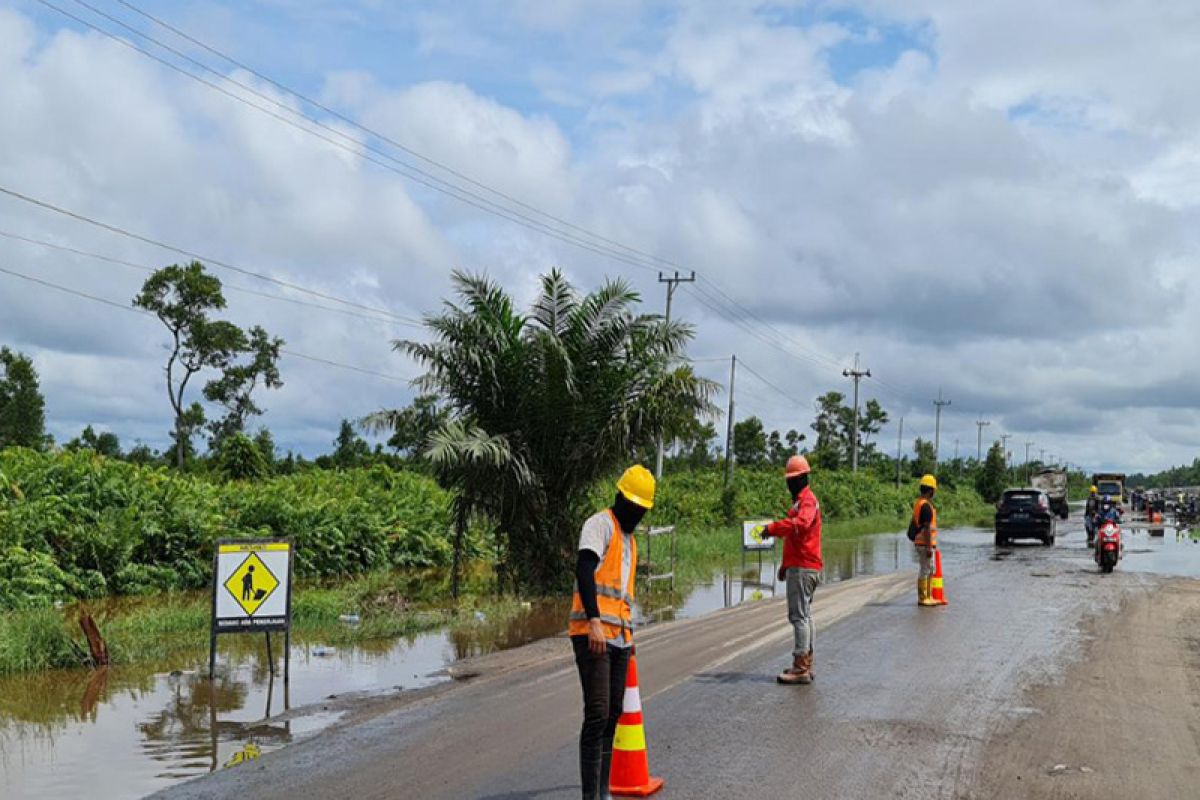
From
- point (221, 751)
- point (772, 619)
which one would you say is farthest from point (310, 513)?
point (221, 751)

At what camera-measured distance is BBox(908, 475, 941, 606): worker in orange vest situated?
14961mm

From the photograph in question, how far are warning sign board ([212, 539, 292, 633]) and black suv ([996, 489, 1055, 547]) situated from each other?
2857 cm

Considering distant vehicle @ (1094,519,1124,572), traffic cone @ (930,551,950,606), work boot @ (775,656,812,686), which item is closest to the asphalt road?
work boot @ (775,656,812,686)

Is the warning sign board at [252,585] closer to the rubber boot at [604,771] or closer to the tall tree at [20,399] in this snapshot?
the rubber boot at [604,771]

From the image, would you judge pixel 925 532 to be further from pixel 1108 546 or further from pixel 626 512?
pixel 626 512

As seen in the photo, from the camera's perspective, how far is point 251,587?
10.7 m

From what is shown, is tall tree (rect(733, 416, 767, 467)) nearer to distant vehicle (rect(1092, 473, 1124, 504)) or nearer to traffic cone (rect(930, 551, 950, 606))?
distant vehicle (rect(1092, 473, 1124, 504))

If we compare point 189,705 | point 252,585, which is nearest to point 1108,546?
point 252,585

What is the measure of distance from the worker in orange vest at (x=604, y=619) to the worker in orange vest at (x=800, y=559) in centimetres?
378

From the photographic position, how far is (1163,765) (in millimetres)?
7453

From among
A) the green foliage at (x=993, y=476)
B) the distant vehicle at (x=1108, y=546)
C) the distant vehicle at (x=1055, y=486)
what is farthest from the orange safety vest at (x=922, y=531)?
the green foliage at (x=993, y=476)

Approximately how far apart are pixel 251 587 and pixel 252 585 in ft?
0.07

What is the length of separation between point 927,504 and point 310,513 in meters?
12.5

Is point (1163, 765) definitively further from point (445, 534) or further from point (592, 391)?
point (445, 534)
